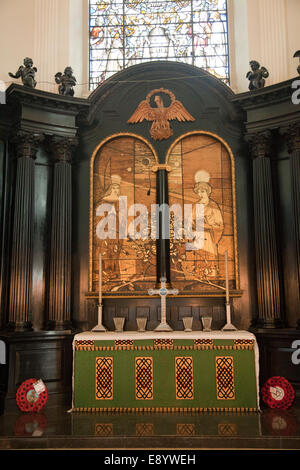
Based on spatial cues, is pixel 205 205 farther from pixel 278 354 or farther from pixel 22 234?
pixel 22 234

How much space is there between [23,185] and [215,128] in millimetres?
3467

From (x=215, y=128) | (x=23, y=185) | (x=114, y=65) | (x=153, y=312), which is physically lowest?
(x=153, y=312)

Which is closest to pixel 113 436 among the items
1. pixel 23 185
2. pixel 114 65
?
pixel 23 185

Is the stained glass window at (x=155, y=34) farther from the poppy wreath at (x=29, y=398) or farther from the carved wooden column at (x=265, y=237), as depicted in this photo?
the poppy wreath at (x=29, y=398)

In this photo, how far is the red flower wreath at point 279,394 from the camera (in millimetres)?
6391

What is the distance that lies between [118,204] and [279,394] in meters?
3.97

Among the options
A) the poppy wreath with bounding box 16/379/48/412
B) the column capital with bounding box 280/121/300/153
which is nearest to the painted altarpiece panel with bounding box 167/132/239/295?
the column capital with bounding box 280/121/300/153

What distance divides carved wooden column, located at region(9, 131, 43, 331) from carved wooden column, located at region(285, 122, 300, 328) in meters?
4.14

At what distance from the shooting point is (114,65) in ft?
31.4

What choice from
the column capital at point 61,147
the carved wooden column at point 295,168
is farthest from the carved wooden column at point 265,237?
the column capital at point 61,147

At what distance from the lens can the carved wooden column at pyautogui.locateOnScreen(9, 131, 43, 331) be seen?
717cm

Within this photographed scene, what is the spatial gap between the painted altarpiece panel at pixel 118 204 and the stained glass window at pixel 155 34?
2.14 meters

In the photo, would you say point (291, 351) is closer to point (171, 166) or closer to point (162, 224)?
point (162, 224)

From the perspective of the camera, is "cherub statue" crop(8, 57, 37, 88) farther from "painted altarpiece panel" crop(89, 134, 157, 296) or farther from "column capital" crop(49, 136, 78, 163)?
"painted altarpiece panel" crop(89, 134, 157, 296)
